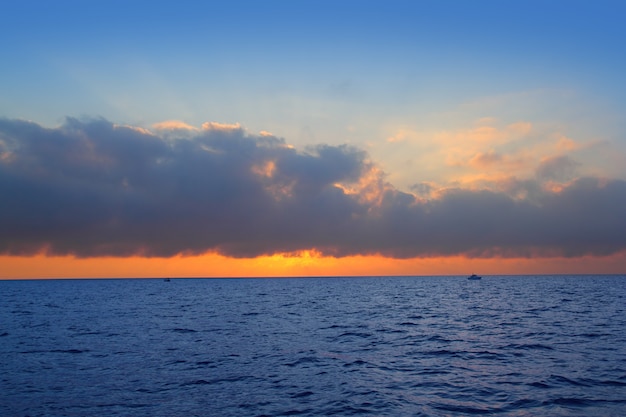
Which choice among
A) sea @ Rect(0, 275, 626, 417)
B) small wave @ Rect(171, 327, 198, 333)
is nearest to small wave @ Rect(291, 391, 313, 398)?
sea @ Rect(0, 275, 626, 417)

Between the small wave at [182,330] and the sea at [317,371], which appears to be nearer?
the sea at [317,371]

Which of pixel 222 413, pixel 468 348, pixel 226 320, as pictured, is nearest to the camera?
pixel 222 413

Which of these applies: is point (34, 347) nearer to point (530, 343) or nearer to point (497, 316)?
point (530, 343)

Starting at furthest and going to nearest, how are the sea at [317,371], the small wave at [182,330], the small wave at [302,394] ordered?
the small wave at [182,330] → the small wave at [302,394] → the sea at [317,371]

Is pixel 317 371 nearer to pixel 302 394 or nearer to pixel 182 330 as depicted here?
pixel 302 394

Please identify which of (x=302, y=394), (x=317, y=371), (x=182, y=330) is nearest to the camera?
(x=302, y=394)

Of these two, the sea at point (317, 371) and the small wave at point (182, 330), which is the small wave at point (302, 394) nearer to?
the sea at point (317, 371)

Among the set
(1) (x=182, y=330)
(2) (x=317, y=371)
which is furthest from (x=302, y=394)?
(1) (x=182, y=330)

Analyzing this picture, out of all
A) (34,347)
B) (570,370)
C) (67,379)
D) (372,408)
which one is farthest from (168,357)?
(570,370)

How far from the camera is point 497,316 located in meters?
74.6

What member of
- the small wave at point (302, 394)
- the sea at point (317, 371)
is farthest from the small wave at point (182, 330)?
the small wave at point (302, 394)

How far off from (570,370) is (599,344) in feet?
45.6

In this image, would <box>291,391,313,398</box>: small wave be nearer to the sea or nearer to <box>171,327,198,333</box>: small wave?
the sea

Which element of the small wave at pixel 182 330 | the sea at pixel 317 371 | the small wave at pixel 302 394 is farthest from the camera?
the small wave at pixel 182 330
